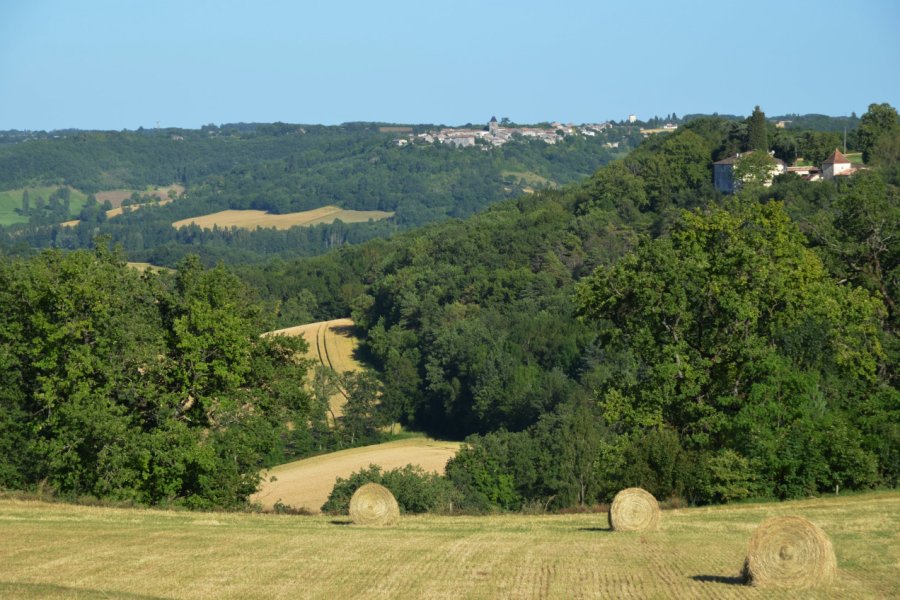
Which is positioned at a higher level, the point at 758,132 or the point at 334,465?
the point at 758,132

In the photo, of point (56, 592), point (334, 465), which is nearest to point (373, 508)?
point (56, 592)

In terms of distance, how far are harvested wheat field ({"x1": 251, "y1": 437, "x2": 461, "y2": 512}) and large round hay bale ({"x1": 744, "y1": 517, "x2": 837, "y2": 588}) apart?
44.7m

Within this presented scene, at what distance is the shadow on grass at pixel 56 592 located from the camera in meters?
19.9

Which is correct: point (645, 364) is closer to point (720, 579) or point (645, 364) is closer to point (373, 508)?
point (373, 508)

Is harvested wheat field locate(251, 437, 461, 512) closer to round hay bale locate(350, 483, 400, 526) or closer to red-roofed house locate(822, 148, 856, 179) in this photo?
round hay bale locate(350, 483, 400, 526)

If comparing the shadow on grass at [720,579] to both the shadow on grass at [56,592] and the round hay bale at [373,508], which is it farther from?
the round hay bale at [373,508]

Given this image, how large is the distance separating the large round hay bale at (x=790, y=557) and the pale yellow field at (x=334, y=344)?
85596mm

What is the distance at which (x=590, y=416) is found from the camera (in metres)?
73.6

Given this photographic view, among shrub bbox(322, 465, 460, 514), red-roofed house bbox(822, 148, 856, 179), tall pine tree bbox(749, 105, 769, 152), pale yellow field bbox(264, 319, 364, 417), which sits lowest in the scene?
shrub bbox(322, 465, 460, 514)

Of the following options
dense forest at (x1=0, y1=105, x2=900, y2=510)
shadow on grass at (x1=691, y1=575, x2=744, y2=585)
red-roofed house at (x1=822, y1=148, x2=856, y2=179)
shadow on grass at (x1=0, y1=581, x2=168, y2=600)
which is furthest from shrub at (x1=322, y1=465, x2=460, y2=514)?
red-roofed house at (x1=822, y1=148, x2=856, y2=179)

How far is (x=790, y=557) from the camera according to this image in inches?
829

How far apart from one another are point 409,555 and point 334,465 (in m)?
58.7

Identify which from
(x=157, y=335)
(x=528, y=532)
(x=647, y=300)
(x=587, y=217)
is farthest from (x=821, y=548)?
(x=587, y=217)

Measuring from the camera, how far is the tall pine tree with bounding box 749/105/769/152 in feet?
486
